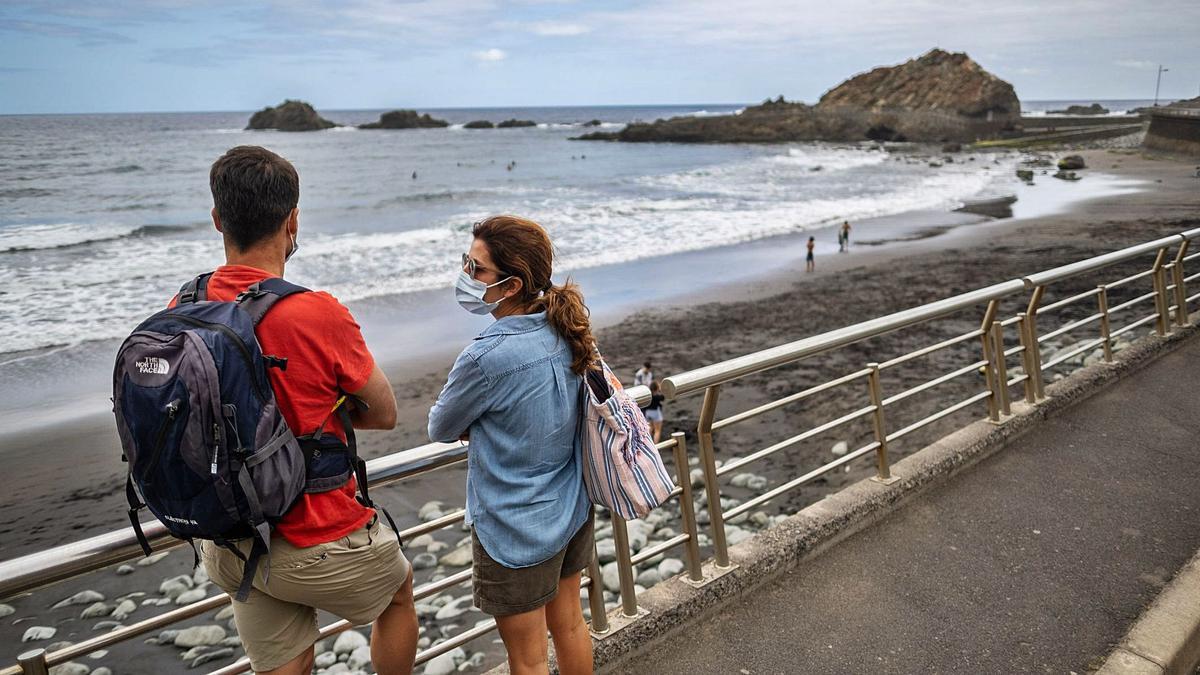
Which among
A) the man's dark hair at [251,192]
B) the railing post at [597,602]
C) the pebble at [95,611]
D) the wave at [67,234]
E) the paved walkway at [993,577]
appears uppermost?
the man's dark hair at [251,192]

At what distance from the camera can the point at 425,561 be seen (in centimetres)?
670

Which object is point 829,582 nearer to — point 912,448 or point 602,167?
point 912,448

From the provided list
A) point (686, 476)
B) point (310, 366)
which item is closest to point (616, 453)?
point (310, 366)

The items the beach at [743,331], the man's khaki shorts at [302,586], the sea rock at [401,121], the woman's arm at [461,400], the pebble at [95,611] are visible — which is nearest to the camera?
the man's khaki shorts at [302,586]

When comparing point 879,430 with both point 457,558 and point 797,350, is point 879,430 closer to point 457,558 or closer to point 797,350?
point 797,350

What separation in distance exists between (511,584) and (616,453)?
1.47 ft

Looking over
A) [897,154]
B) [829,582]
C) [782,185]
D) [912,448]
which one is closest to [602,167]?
[782,185]

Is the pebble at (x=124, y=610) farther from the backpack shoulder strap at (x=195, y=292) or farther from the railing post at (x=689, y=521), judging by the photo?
the backpack shoulder strap at (x=195, y=292)

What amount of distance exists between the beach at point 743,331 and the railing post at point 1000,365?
2384mm

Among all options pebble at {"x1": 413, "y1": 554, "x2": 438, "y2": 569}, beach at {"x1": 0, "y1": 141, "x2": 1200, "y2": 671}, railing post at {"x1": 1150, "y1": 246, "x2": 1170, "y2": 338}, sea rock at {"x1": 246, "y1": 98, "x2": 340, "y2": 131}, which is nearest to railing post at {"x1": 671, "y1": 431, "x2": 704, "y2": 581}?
pebble at {"x1": 413, "y1": 554, "x2": 438, "y2": 569}

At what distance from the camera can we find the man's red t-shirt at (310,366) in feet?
6.17

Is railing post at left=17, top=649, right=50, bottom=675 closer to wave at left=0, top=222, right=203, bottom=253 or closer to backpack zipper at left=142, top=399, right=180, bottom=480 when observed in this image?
backpack zipper at left=142, top=399, right=180, bottom=480

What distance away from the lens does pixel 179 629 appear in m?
5.92

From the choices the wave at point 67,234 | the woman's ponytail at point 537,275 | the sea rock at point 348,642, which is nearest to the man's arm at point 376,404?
the woman's ponytail at point 537,275
